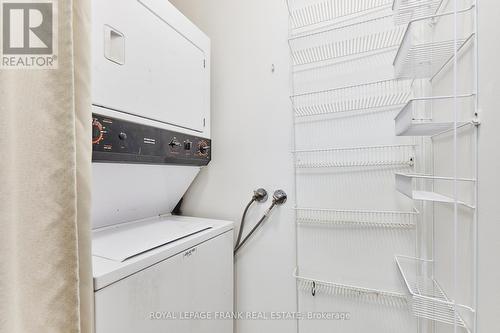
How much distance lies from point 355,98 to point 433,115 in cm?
39

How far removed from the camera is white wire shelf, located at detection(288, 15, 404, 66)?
1.33 meters

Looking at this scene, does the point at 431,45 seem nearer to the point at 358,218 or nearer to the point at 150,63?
the point at 358,218

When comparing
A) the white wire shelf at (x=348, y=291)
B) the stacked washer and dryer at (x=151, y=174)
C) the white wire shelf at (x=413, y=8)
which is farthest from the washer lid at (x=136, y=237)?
the white wire shelf at (x=413, y=8)

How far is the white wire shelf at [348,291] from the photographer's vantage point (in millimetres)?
1331

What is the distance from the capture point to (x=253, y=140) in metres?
1.66

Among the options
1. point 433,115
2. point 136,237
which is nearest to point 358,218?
point 433,115

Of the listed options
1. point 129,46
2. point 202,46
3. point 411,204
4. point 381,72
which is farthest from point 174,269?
point 381,72

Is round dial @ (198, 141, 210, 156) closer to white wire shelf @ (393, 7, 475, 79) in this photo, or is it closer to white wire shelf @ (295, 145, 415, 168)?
white wire shelf @ (295, 145, 415, 168)

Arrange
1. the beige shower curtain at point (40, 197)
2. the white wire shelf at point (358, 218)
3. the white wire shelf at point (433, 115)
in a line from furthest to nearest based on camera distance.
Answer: the white wire shelf at point (358, 218) < the white wire shelf at point (433, 115) < the beige shower curtain at point (40, 197)

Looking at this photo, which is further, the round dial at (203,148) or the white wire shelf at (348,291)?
the round dial at (203,148)

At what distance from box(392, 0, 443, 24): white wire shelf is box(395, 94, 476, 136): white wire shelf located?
1.09ft

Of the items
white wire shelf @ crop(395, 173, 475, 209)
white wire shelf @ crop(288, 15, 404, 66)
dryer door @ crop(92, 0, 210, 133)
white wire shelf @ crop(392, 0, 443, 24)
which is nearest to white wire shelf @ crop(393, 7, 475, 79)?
white wire shelf @ crop(392, 0, 443, 24)

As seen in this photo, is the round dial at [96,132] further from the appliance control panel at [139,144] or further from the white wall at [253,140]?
the white wall at [253,140]

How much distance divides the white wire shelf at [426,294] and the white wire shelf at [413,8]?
103cm
